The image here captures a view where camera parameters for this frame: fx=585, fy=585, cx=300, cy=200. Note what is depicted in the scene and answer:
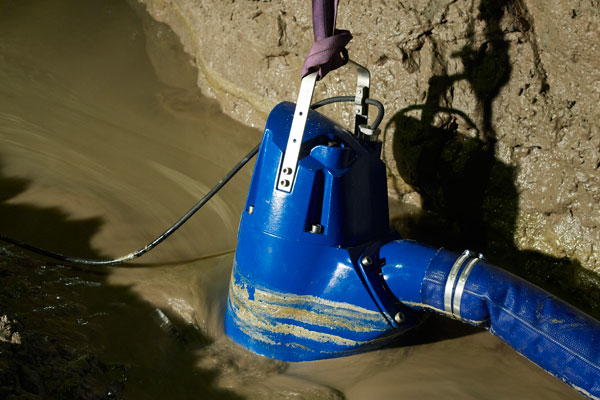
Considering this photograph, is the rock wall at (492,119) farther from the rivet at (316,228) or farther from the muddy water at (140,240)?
the rivet at (316,228)

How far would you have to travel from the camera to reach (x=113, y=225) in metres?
2.66

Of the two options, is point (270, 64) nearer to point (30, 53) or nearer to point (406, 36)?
point (406, 36)

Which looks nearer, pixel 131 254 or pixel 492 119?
pixel 131 254

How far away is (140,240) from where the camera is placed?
8.59 ft

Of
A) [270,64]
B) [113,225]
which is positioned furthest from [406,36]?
[113,225]

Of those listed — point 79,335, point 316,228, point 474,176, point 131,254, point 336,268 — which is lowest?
point 79,335

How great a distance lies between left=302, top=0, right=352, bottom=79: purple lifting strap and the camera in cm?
185

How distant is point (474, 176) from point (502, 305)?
1.14 meters

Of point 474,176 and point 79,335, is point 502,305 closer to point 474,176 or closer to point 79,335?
point 474,176

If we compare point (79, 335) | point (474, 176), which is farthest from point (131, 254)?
point (474, 176)

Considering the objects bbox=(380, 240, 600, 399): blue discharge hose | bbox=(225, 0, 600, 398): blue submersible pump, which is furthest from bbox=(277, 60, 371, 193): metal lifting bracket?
bbox=(380, 240, 600, 399): blue discharge hose

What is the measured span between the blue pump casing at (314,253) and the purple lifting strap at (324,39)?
0.25 m

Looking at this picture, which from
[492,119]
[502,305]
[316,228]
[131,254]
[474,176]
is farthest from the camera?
[474,176]

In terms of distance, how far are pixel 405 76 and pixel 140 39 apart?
2.31 meters
